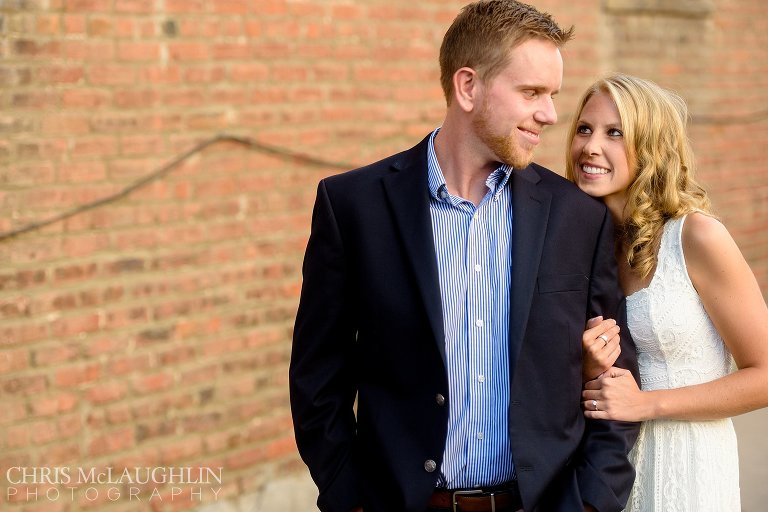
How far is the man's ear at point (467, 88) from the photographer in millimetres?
2832

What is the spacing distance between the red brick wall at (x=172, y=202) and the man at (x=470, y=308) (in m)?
1.59

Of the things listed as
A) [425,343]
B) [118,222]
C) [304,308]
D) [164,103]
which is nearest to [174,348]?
[118,222]

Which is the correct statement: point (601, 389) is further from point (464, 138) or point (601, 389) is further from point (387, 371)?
point (464, 138)

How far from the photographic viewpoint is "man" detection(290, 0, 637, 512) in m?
2.69

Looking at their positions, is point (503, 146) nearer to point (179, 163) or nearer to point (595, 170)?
point (595, 170)

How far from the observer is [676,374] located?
315 cm

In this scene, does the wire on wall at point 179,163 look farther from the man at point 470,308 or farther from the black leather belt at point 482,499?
the black leather belt at point 482,499

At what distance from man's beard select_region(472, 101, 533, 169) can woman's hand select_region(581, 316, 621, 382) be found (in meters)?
0.49

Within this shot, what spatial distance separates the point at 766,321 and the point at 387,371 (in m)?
1.15

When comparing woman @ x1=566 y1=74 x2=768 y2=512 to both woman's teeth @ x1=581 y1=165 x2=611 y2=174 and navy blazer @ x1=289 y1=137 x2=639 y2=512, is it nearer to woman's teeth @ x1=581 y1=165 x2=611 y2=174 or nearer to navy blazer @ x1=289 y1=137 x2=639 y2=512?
woman's teeth @ x1=581 y1=165 x2=611 y2=174

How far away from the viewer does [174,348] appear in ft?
14.9

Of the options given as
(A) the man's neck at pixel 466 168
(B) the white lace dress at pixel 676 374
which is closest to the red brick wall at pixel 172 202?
→ (A) the man's neck at pixel 466 168

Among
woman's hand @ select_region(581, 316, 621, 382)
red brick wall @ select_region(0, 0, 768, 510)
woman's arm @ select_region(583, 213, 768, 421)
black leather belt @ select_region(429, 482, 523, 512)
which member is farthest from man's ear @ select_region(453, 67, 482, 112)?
red brick wall @ select_region(0, 0, 768, 510)

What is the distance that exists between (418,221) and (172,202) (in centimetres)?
198
